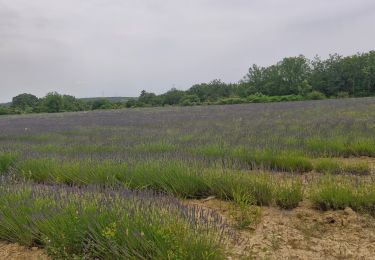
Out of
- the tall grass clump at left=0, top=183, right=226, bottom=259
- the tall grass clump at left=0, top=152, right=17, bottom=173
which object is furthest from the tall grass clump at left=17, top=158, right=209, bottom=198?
the tall grass clump at left=0, top=183, right=226, bottom=259

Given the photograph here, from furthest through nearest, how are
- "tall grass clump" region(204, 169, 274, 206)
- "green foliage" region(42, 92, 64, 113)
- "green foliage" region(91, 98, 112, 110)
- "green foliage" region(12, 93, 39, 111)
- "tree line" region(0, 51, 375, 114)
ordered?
1. "green foliage" region(12, 93, 39, 111)
2. "green foliage" region(42, 92, 64, 113)
3. "green foliage" region(91, 98, 112, 110)
4. "tree line" region(0, 51, 375, 114)
5. "tall grass clump" region(204, 169, 274, 206)

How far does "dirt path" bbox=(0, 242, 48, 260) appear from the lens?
3.20m

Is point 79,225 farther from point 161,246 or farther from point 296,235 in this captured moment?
point 296,235

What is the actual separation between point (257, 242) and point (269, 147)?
13.7 feet

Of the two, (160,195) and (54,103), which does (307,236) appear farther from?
(54,103)

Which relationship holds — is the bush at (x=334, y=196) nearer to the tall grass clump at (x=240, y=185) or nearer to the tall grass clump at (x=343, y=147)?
the tall grass clump at (x=240, y=185)

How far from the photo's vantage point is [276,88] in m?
73.6

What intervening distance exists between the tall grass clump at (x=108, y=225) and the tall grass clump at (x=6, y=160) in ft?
Answer: 10.0

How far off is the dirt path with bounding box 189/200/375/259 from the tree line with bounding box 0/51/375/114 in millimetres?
52478

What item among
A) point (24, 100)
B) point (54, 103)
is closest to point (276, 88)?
point (54, 103)

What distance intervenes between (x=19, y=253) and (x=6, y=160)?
4.02 metres

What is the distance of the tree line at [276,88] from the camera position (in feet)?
198

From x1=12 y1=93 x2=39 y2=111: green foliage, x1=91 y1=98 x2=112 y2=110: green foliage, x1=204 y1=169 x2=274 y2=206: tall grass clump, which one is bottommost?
x1=204 y1=169 x2=274 y2=206: tall grass clump

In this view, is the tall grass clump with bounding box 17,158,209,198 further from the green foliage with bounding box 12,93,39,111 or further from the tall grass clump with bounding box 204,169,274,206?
the green foliage with bounding box 12,93,39,111
